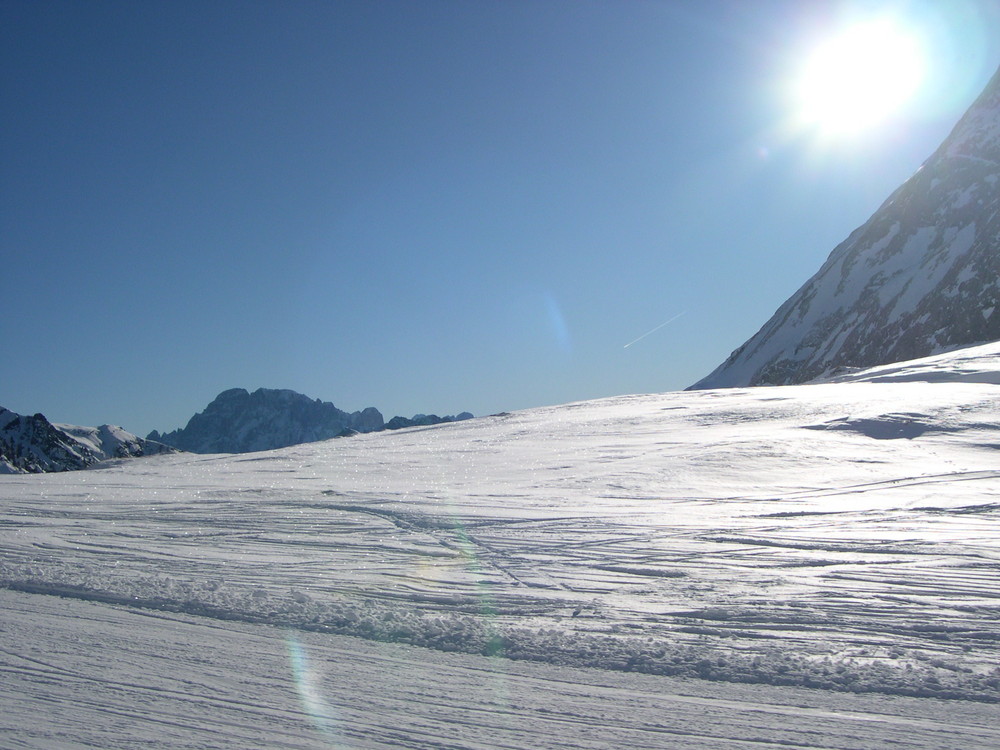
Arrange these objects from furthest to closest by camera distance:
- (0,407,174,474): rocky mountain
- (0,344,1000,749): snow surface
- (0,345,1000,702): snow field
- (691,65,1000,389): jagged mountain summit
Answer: (0,407,174,474): rocky mountain < (691,65,1000,389): jagged mountain summit < (0,345,1000,702): snow field < (0,344,1000,749): snow surface

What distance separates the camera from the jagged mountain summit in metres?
96.9

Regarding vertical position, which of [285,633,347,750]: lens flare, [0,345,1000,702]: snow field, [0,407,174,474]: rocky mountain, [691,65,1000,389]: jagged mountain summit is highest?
[691,65,1000,389]: jagged mountain summit

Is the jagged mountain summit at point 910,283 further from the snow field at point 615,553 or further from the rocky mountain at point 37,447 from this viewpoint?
the rocky mountain at point 37,447

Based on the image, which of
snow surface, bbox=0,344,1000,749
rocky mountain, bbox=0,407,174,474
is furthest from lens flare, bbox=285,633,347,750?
rocky mountain, bbox=0,407,174,474

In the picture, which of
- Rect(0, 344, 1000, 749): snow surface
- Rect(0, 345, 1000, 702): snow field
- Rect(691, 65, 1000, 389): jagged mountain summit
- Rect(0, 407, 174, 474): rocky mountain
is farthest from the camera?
Rect(0, 407, 174, 474): rocky mountain

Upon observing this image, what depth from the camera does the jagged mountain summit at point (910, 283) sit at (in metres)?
96.9

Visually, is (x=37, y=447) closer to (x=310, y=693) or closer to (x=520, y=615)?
(x=520, y=615)

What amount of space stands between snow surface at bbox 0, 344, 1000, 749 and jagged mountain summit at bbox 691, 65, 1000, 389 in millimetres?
92987

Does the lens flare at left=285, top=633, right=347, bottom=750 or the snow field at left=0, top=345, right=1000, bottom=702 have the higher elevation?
the snow field at left=0, top=345, right=1000, bottom=702

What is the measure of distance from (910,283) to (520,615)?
129882 millimetres

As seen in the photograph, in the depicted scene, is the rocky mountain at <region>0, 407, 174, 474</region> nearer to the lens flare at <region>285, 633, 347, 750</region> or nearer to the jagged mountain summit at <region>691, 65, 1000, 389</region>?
the jagged mountain summit at <region>691, 65, 1000, 389</region>

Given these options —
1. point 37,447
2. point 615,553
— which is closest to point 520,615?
point 615,553

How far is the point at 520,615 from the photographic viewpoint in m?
5.61

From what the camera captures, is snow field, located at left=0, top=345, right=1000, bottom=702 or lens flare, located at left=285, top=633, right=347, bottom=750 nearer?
lens flare, located at left=285, top=633, right=347, bottom=750
